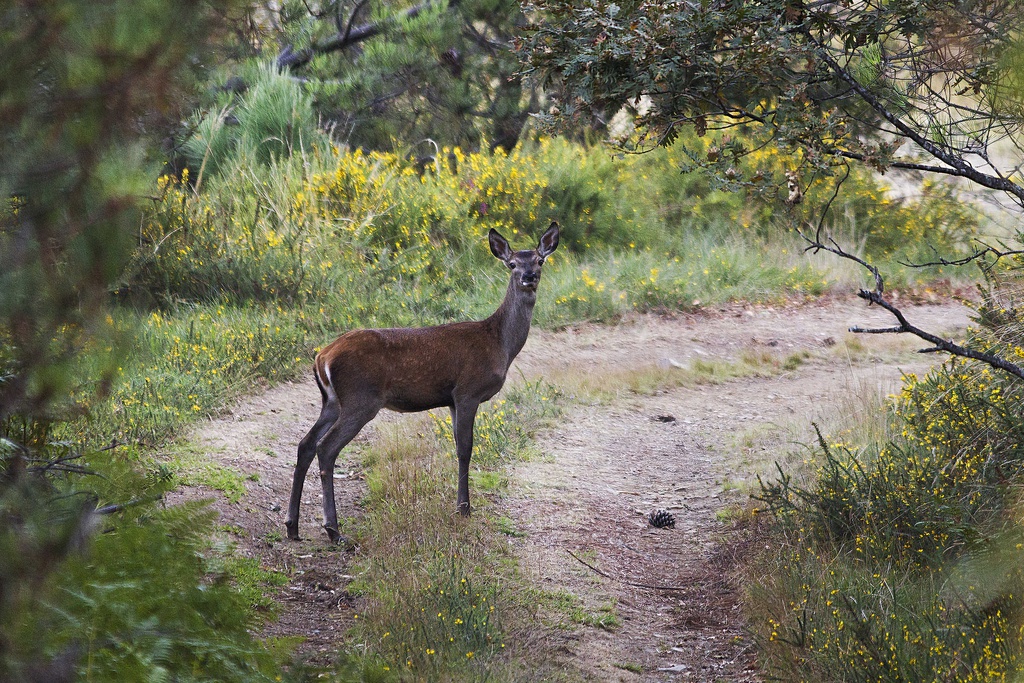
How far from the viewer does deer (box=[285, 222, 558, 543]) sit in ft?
24.3

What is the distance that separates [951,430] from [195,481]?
5419 mm

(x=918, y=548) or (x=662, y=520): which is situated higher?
(x=918, y=548)

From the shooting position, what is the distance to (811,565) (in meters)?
6.18

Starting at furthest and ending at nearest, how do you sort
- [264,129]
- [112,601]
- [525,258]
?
[264,129] → [525,258] → [112,601]

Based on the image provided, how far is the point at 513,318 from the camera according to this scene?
8039 mm

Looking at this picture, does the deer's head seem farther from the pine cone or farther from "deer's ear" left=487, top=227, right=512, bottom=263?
the pine cone

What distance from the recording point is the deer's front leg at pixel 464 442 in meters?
7.56

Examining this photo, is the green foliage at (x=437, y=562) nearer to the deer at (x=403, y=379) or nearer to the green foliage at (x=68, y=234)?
the deer at (x=403, y=379)

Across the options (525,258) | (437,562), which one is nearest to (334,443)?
(437,562)

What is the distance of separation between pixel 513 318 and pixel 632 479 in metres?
1.94

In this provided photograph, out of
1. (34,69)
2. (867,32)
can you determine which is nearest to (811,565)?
(867,32)

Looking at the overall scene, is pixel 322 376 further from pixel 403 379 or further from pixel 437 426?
pixel 437 426

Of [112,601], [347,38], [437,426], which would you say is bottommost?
[437,426]

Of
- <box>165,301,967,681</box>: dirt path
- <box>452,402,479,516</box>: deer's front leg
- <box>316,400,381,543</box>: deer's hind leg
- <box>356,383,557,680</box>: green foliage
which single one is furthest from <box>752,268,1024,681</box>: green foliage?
<box>316,400,381,543</box>: deer's hind leg
